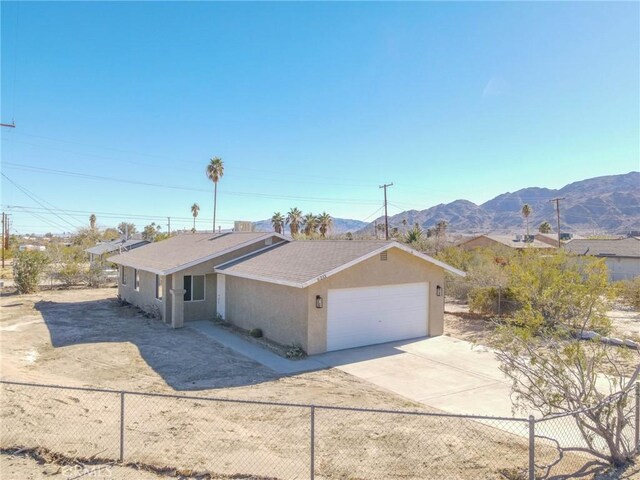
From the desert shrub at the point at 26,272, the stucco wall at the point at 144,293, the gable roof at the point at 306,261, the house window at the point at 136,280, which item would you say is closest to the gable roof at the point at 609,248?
the gable roof at the point at 306,261

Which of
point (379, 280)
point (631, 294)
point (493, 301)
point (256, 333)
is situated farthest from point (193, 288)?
point (631, 294)

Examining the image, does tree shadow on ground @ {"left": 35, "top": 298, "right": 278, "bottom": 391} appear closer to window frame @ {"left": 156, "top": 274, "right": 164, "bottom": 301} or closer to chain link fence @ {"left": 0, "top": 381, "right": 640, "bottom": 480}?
window frame @ {"left": 156, "top": 274, "right": 164, "bottom": 301}

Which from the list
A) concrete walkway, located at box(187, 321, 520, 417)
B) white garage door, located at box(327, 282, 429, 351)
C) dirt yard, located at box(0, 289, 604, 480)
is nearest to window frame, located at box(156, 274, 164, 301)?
concrete walkway, located at box(187, 321, 520, 417)

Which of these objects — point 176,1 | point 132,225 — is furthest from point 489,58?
point 132,225

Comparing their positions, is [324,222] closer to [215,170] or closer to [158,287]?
[215,170]

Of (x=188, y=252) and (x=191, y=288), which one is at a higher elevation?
(x=188, y=252)

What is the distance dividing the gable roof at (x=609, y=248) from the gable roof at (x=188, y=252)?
91.4 feet

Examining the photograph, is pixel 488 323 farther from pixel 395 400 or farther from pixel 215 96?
pixel 215 96

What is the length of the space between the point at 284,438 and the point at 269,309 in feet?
25.3

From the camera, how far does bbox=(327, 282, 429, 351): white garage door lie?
1350 cm

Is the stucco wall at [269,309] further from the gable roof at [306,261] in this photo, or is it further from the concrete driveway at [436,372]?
the concrete driveway at [436,372]

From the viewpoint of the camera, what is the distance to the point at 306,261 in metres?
14.7

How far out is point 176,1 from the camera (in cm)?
1401

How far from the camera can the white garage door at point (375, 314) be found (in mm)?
13500
